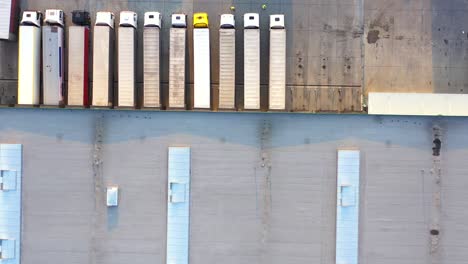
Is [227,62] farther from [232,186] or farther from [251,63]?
[232,186]

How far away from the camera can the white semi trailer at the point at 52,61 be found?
66.0 feet

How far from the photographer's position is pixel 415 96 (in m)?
19.3

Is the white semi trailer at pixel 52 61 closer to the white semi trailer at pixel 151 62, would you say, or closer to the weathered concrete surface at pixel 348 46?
the weathered concrete surface at pixel 348 46

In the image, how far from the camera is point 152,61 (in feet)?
66.7

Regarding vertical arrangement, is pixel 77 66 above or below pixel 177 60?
below

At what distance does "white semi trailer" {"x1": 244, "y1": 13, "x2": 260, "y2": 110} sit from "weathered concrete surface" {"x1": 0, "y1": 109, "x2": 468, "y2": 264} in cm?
169

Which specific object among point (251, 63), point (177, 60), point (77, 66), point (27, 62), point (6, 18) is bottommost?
point (77, 66)

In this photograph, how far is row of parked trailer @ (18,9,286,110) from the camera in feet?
66.1

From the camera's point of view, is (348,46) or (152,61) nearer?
(152,61)

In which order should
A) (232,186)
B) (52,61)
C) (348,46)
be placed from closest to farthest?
(232,186), (52,61), (348,46)

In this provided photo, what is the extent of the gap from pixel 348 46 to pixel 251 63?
5.84 m

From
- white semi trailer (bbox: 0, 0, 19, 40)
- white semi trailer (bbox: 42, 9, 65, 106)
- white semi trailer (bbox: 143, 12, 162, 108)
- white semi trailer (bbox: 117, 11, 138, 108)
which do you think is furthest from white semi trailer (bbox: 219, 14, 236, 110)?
white semi trailer (bbox: 0, 0, 19, 40)

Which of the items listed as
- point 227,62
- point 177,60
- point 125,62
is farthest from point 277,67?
point 125,62

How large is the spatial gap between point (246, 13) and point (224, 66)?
358 centimetres
